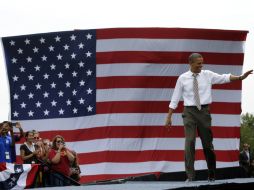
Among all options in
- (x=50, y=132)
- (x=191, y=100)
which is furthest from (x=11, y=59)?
(x=191, y=100)

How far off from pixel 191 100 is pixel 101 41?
608cm

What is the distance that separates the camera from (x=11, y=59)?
1669cm

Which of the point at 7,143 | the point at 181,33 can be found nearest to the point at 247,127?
the point at 181,33

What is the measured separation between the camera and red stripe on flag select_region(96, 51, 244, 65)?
16.2m

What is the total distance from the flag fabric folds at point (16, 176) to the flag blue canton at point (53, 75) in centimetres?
503

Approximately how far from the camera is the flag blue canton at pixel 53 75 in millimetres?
16484

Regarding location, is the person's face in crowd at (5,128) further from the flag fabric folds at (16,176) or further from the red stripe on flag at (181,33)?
the red stripe on flag at (181,33)

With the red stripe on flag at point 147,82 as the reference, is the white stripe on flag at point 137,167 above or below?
below

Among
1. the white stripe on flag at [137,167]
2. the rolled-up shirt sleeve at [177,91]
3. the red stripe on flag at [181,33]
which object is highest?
the red stripe on flag at [181,33]

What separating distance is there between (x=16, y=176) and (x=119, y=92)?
5306mm

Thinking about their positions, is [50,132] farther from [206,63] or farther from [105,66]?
[206,63]

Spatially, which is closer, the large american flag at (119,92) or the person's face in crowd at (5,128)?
the person's face in crowd at (5,128)

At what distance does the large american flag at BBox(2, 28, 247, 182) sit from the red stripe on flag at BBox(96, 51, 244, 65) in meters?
0.02

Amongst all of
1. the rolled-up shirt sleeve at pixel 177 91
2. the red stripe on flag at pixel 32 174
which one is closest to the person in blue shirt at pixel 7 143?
the red stripe on flag at pixel 32 174
